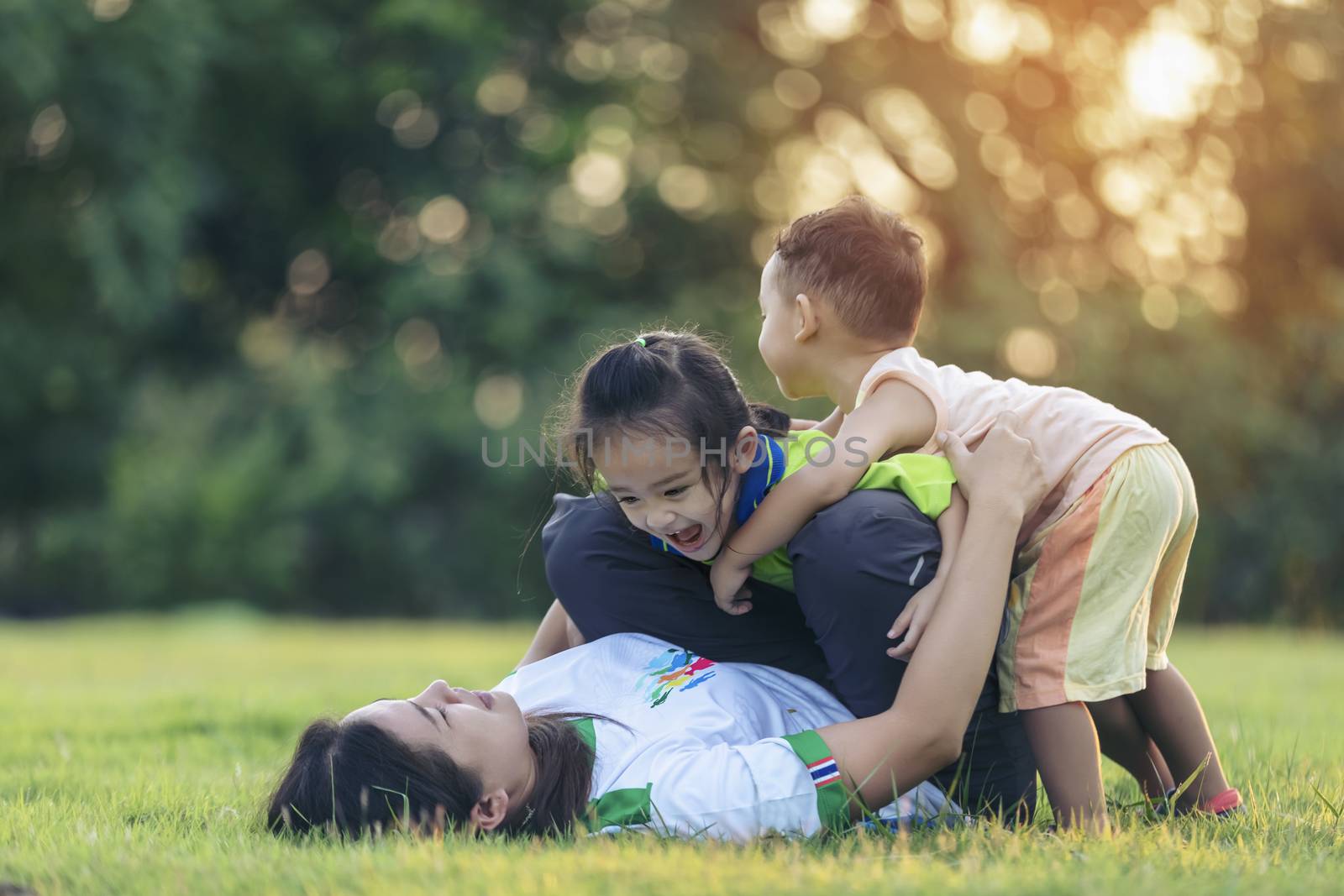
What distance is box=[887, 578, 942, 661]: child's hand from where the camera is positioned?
2494 mm

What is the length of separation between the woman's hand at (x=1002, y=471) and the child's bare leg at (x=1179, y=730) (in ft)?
1.87

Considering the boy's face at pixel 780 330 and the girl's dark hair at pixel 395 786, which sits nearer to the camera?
the girl's dark hair at pixel 395 786

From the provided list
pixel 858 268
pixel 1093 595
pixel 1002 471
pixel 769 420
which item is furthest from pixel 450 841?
pixel 858 268

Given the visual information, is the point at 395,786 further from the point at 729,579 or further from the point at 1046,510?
the point at 1046,510

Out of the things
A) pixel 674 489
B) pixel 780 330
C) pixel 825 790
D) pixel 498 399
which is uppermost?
pixel 780 330

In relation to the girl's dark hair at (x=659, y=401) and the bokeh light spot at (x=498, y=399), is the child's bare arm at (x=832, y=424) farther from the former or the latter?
the bokeh light spot at (x=498, y=399)

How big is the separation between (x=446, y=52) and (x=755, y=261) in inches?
181

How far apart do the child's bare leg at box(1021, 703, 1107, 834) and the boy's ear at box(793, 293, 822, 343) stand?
950 millimetres

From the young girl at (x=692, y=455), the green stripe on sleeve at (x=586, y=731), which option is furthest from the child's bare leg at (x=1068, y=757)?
the green stripe on sleeve at (x=586, y=731)

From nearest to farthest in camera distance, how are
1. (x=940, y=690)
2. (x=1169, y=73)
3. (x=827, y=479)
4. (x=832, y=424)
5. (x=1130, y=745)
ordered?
1. (x=940, y=690)
2. (x=827, y=479)
3. (x=1130, y=745)
4. (x=832, y=424)
5. (x=1169, y=73)

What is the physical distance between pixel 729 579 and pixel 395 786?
781mm

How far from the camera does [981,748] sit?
107 inches

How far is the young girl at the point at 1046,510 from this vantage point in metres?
2.66

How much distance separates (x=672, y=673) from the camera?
109 inches
